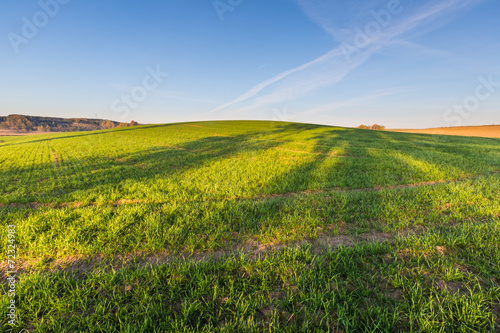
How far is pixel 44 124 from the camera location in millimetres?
134125

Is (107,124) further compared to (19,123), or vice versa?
(107,124)

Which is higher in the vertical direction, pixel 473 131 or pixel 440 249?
pixel 473 131

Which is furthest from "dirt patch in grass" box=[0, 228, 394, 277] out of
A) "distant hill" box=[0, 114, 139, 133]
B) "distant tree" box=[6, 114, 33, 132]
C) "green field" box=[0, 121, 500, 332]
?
"distant tree" box=[6, 114, 33, 132]

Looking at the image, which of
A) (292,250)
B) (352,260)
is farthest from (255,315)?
(352,260)

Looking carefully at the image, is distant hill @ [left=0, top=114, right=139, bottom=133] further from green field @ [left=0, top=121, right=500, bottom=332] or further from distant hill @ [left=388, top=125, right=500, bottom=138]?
distant hill @ [left=388, top=125, right=500, bottom=138]

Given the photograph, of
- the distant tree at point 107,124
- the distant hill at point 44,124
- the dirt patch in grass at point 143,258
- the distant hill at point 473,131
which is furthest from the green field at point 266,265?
the distant tree at point 107,124

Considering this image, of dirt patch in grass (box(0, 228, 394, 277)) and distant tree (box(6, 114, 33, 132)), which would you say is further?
distant tree (box(6, 114, 33, 132))

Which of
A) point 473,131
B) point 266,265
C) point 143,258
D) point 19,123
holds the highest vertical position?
→ point 19,123

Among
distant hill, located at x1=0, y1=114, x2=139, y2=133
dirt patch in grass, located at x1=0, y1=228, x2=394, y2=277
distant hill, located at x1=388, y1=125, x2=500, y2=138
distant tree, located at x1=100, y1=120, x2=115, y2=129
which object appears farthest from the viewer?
distant tree, located at x1=100, y1=120, x2=115, y2=129

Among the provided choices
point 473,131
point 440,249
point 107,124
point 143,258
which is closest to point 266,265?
point 143,258

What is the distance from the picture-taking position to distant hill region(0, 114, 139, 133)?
12331 cm

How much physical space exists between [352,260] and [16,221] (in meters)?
8.23

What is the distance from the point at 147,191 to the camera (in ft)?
26.3

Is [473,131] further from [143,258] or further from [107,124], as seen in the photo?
[107,124]
